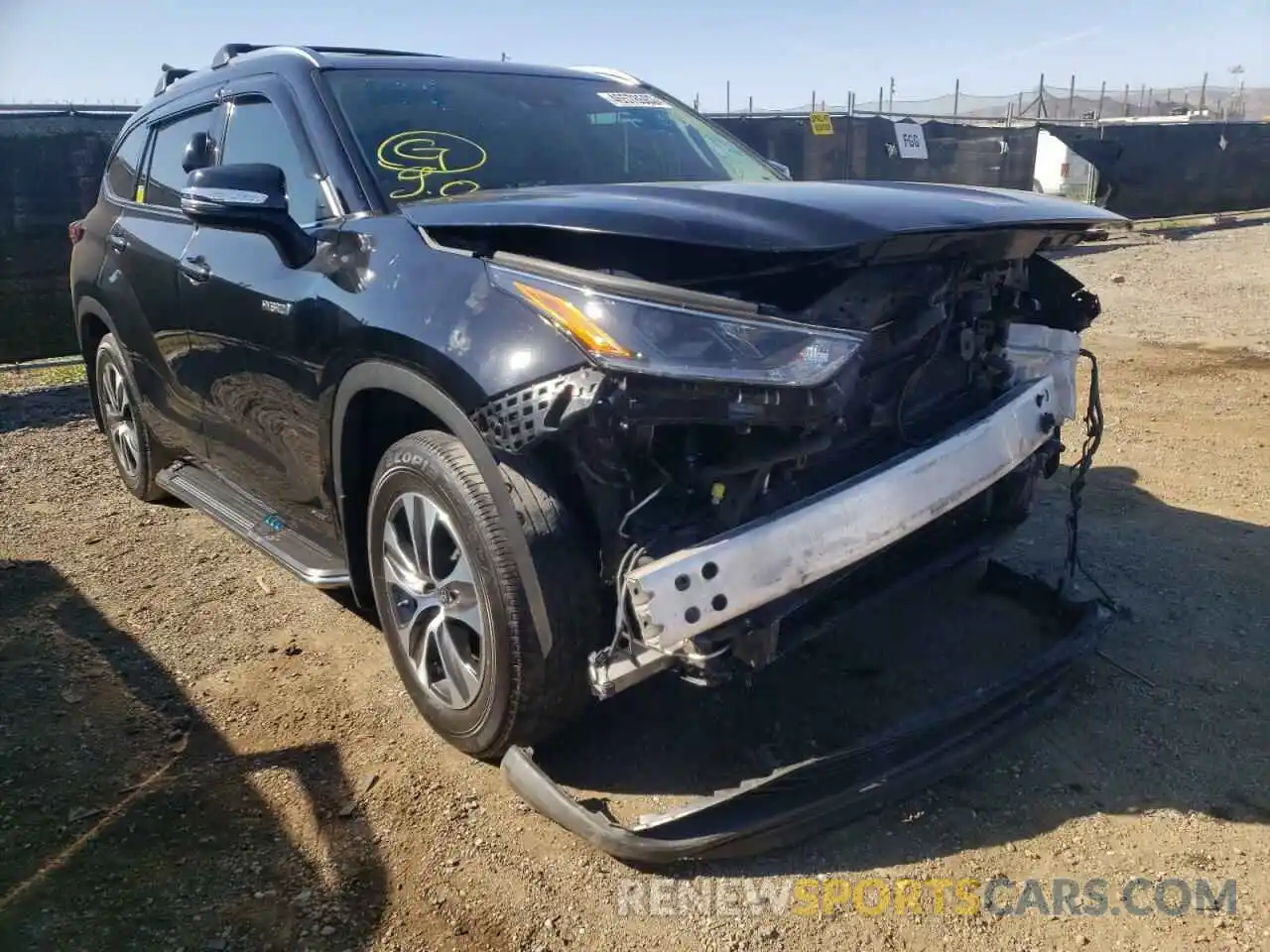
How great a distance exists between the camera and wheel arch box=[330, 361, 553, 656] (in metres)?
2.32

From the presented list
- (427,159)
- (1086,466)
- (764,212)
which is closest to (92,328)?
(427,159)

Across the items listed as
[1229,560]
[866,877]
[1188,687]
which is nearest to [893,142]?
[1229,560]

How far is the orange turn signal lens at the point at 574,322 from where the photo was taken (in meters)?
2.08

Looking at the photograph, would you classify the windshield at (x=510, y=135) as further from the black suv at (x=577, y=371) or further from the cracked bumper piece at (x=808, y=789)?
the cracked bumper piece at (x=808, y=789)

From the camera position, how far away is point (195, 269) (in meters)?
3.68

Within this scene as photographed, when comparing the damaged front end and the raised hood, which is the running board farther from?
the raised hood

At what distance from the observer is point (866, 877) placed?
2328 mm

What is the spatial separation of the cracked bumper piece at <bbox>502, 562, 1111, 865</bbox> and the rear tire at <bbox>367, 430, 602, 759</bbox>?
0.20m

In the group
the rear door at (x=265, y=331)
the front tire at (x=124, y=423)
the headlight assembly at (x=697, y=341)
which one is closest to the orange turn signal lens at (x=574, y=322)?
the headlight assembly at (x=697, y=341)

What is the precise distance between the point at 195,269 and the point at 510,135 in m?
1.28

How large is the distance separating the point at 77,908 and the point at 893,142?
50.0 ft

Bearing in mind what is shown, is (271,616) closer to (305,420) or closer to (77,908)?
(305,420)

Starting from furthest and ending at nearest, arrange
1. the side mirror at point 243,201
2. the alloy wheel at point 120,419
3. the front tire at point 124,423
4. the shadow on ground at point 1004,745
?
1. the alloy wheel at point 120,419
2. the front tire at point 124,423
3. the side mirror at point 243,201
4. the shadow on ground at point 1004,745

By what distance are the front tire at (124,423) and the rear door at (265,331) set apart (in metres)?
1.01
